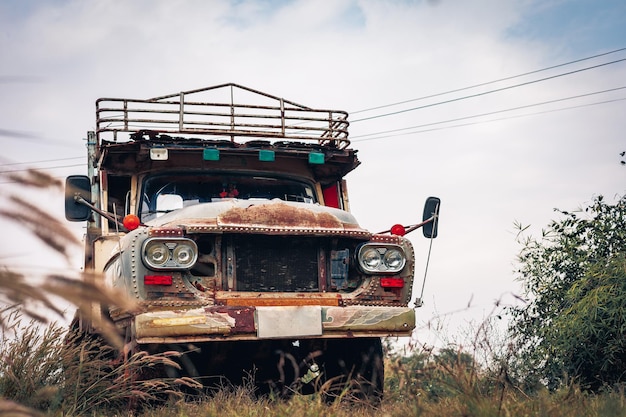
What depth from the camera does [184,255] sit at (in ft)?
19.1

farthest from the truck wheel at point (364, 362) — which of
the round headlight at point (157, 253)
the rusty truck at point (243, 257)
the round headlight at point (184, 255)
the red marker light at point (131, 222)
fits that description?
the red marker light at point (131, 222)

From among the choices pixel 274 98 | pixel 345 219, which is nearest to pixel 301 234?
pixel 345 219

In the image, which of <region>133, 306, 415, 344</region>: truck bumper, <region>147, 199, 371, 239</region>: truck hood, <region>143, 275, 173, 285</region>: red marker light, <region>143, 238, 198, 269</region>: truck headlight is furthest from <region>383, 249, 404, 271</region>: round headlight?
<region>143, 275, 173, 285</region>: red marker light

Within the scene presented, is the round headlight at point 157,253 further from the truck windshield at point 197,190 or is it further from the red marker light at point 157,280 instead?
the truck windshield at point 197,190

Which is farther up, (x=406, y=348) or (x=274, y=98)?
(x=274, y=98)

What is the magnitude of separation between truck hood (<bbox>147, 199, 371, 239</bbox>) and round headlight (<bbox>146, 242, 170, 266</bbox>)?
19 cm

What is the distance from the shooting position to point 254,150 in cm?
745

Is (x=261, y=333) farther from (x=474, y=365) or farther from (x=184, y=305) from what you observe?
(x=474, y=365)

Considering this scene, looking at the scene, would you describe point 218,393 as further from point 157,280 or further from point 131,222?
point 131,222

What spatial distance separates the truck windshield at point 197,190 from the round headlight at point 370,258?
161 cm

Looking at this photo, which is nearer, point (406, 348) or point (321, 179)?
point (406, 348)

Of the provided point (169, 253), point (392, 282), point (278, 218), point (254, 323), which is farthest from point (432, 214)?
point (169, 253)

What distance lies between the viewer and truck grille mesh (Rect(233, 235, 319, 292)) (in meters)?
6.14

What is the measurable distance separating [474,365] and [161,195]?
12.6 feet
